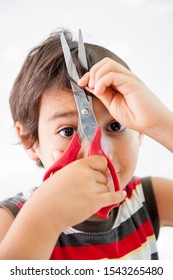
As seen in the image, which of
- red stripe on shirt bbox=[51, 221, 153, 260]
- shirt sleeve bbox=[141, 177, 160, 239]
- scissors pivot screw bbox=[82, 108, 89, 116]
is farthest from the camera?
shirt sleeve bbox=[141, 177, 160, 239]

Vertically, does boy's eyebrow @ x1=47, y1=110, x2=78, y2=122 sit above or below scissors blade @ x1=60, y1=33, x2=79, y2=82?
below

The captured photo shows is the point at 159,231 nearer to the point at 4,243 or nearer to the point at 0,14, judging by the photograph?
the point at 4,243

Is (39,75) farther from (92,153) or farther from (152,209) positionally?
(152,209)

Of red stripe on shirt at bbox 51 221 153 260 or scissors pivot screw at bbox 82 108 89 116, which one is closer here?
scissors pivot screw at bbox 82 108 89 116

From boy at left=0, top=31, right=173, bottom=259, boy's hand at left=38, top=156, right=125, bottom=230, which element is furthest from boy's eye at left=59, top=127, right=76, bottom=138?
boy's hand at left=38, top=156, right=125, bottom=230

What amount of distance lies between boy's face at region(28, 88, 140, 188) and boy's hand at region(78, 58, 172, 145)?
0.03 meters

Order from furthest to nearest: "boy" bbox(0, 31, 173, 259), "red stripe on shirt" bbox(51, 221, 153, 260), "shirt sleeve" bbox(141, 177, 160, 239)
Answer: "shirt sleeve" bbox(141, 177, 160, 239), "red stripe on shirt" bbox(51, 221, 153, 260), "boy" bbox(0, 31, 173, 259)

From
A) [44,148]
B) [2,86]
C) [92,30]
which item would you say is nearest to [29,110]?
[44,148]

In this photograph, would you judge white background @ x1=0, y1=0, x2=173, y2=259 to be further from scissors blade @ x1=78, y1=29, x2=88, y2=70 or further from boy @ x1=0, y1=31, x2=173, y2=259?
scissors blade @ x1=78, y1=29, x2=88, y2=70

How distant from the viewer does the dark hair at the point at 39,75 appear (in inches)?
32.9

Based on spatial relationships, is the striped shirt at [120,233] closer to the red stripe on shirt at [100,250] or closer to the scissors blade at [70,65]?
the red stripe on shirt at [100,250]

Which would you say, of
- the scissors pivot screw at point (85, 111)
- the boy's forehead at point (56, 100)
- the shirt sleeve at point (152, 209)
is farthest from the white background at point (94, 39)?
the scissors pivot screw at point (85, 111)

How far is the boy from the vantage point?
649mm

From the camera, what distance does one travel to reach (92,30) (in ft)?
3.52
